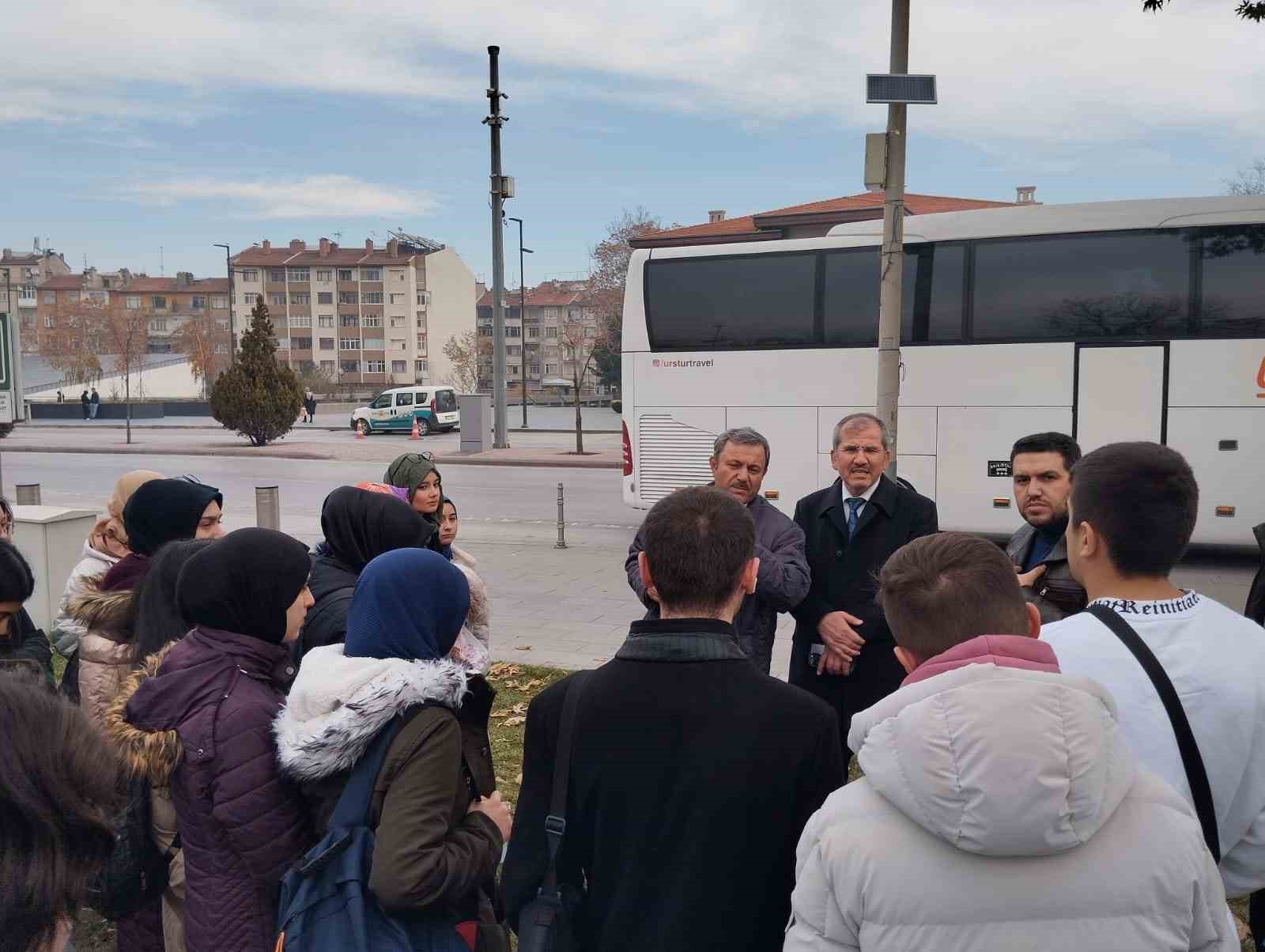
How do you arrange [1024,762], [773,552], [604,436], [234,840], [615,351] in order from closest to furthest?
[1024,762] < [234,840] < [773,552] < [604,436] < [615,351]

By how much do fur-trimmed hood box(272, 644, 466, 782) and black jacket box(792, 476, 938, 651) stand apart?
2.39m

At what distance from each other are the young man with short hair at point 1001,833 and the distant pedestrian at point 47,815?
111 cm

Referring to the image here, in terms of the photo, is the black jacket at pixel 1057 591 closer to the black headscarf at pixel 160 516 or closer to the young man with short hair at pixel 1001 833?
the young man with short hair at pixel 1001 833

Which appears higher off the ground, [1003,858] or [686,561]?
[686,561]

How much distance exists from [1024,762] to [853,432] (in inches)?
129

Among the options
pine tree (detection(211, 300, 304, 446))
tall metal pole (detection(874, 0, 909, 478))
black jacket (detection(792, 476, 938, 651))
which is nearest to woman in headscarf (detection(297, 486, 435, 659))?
black jacket (detection(792, 476, 938, 651))

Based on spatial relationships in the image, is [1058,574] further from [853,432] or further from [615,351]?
[615,351]

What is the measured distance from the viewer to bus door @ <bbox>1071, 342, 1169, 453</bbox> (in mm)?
11789

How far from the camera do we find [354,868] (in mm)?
2271

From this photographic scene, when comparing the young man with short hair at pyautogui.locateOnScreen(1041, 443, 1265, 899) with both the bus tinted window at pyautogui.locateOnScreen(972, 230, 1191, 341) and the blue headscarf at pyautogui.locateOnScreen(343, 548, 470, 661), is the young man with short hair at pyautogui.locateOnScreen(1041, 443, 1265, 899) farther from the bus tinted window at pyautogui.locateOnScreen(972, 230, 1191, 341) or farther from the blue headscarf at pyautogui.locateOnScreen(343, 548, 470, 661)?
the bus tinted window at pyautogui.locateOnScreen(972, 230, 1191, 341)

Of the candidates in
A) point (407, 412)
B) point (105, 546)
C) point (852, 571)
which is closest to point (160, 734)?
point (105, 546)

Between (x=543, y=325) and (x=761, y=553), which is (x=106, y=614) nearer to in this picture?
(x=761, y=553)

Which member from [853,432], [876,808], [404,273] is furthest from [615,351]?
[404,273]

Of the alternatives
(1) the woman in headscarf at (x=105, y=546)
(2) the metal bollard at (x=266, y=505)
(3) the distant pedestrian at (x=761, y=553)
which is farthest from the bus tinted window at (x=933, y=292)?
(1) the woman in headscarf at (x=105, y=546)
